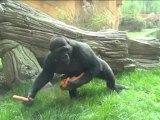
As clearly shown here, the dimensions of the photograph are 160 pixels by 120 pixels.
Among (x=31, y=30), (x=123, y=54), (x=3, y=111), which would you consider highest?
(x=31, y=30)

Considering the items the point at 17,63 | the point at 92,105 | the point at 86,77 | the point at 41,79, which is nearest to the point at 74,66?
the point at 86,77

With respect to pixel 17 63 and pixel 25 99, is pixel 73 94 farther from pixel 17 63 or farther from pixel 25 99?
pixel 17 63

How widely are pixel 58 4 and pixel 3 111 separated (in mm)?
8423

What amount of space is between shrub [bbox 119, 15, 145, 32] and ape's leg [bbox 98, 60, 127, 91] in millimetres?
10966

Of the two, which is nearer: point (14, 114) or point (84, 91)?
point (14, 114)

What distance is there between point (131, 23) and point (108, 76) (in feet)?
38.0

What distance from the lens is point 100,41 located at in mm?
5750

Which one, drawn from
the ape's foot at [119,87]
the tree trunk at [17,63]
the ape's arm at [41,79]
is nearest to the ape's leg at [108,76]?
the ape's foot at [119,87]

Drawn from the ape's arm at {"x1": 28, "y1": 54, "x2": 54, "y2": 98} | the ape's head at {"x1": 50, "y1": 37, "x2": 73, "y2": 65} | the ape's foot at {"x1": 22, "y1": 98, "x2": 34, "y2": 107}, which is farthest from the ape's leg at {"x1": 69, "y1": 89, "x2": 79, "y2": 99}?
the ape's head at {"x1": 50, "y1": 37, "x2": 73, "y2": 65}

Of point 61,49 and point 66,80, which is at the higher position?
point 61,49

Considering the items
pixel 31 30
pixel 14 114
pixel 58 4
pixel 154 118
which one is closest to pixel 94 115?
pixel 154 118

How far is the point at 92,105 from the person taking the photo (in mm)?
4602

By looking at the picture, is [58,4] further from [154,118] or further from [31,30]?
[154,118]

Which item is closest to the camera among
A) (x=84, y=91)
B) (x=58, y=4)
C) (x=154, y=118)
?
(x=154, y=118)
